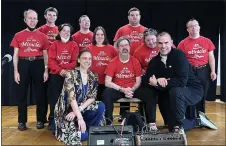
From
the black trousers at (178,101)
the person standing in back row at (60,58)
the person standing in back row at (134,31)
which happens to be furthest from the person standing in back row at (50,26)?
the black trousers at (178,101)

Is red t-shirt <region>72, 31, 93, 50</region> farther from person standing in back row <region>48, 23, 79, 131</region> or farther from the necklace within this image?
the necklace

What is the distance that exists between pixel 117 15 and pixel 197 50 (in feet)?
8.01

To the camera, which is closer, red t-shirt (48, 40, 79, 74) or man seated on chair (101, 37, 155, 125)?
man seated on chair (101, 37, 155, 125)

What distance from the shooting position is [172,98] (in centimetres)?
262

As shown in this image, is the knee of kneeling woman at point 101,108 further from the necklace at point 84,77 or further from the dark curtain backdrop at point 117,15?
the dark curtain backdrop at point 117,15

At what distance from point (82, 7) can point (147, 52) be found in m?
2.57

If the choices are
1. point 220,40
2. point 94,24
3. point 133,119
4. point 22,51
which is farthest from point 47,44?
point 220,40

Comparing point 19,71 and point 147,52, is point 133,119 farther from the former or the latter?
point 19,71

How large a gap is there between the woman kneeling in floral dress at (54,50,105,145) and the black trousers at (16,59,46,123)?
0.54 m

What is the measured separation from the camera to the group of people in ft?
8.61

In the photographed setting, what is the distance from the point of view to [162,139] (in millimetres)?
2037

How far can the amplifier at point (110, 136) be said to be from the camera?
2096mm

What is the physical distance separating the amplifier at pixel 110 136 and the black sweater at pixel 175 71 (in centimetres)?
72

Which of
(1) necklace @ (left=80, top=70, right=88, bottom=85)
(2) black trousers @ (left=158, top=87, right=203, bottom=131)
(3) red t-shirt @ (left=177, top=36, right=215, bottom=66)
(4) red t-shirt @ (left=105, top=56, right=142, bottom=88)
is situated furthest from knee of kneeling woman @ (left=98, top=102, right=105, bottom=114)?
(3) red t-shirt @ (left=177, top=36, right=215, bottom=66)
